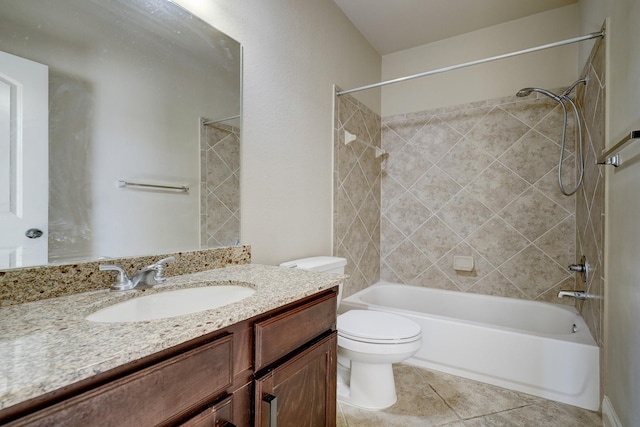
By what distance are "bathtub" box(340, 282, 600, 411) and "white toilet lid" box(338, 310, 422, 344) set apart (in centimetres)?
37

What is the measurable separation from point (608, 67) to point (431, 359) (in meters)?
1.87

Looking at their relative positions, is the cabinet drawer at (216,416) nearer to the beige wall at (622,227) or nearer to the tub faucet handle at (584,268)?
the beige wall at (622,227)

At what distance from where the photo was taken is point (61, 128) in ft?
2.93

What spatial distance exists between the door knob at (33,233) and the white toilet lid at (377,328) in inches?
51.0

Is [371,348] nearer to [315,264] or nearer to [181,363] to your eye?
[315,264]

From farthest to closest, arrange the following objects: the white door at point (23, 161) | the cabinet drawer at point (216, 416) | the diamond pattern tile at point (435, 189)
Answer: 1. the diamond pattern tile at point (435, 189)
2. the white door at point (23, 161)
3. the cabinet drawer at point (216, 416)

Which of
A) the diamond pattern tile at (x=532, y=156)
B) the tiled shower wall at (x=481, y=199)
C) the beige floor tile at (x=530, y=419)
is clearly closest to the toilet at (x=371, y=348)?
the beige floor tile at (x=530, y=419)

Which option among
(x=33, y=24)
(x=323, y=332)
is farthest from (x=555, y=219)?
(x=33, y=24)

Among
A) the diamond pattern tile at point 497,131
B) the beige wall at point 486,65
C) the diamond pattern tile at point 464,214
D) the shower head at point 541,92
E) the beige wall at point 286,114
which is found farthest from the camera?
the diamond pattern tile at point 464,214

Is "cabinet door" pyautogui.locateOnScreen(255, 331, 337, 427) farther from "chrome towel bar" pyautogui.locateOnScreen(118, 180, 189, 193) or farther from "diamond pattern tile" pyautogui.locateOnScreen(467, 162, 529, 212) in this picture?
"diamond pattern tile" pyautogui.locateOnScreen(467, 162, 529, 212)

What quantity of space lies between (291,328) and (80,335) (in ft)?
1.66

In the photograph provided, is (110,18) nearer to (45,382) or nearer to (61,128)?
(61,128)

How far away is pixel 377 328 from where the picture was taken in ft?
5.38

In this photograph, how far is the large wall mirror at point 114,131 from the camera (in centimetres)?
83
